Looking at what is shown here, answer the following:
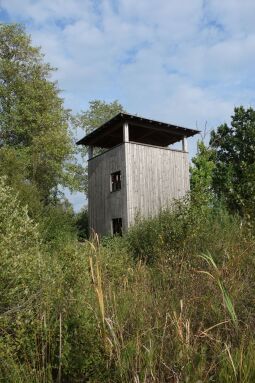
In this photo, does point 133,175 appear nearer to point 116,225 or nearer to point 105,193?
point 105,193

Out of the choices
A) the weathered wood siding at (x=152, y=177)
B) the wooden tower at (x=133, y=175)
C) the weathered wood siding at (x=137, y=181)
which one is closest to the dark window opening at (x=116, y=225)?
the wooden tower at (x=133, y=175)

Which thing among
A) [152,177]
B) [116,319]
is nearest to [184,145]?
[152,177]

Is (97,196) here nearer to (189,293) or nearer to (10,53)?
(10,53)

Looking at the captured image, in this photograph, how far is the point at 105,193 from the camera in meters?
23.5

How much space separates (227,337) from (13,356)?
7.16 feet

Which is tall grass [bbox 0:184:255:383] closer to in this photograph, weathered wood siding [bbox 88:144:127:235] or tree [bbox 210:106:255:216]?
weathered wood siding [bbox 88:144:127:235]

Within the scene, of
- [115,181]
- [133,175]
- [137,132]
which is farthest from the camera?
[137,132]

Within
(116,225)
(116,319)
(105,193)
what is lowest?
(116,319)

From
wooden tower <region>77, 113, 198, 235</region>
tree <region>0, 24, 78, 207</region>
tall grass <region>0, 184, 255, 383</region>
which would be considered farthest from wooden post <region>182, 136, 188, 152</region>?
tall grass <region>0, 184, 255, 383</region>

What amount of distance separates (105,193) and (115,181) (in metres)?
0.89

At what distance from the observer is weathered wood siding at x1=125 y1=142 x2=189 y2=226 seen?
2131cm

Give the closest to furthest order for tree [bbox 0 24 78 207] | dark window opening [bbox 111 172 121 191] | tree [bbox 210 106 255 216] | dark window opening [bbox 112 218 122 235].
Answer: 1. dark window opening [bbox 112 218 122 235]
2. dark window opening [bbox 111 172 121 191]
3. tree [bbox 0 24 78 207]
4. tree [bbox 210 106 255 216]

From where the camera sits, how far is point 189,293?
564 cm

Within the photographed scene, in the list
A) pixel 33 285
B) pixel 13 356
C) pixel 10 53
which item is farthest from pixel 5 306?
pixel 10 53
